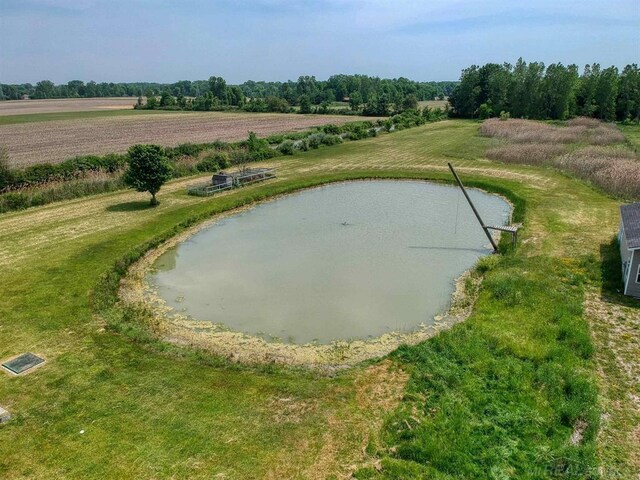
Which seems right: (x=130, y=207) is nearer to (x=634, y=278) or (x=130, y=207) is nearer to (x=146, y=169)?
(x=146, y=169)

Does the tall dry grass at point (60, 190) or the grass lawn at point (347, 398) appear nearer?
the grass lawn at point (347, 398)

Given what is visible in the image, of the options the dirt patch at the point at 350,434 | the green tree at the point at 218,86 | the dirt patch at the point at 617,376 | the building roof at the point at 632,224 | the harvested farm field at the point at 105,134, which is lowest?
the dirt patch at the point at 350,434

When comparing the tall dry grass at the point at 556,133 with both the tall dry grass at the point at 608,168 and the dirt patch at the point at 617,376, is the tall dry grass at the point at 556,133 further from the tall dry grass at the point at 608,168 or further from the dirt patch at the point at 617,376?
the dirt patch at the point at 617,376

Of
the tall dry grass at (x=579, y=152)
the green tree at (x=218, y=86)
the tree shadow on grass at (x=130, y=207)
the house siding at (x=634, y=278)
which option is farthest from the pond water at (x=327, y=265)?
the green tree at (x=218, y=86)

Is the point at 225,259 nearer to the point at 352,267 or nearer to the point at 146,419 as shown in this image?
the point at 352,267

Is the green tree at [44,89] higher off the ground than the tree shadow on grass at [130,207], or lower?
higher

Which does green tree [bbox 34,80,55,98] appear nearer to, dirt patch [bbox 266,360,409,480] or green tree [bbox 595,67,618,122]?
green tree [bbox 595,67,618,122]

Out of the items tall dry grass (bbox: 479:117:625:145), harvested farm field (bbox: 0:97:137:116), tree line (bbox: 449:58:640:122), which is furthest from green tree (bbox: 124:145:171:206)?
harvested farm field (bbox: 0:97:137:116)

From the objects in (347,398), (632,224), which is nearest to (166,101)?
(632,224)
